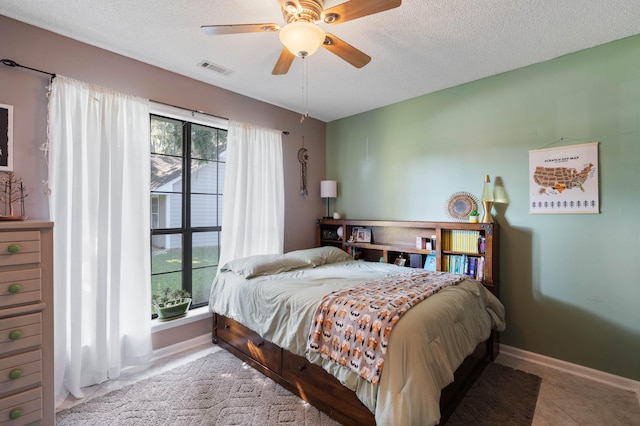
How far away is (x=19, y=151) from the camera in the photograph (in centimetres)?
200

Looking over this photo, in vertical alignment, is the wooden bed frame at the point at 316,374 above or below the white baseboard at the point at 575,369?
above

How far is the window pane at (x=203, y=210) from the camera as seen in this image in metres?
3.05

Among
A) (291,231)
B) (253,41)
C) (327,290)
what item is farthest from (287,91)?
(327,290)

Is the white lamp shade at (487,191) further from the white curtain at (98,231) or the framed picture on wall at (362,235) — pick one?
the white curtain at (98,231)

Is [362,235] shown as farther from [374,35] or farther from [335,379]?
[374,35]

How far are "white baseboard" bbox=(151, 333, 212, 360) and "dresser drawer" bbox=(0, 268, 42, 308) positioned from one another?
1268mm

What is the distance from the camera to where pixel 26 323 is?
1562mm

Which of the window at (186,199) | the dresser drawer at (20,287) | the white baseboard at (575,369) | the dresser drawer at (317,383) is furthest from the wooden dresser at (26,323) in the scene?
the white baseboard at (575,369)

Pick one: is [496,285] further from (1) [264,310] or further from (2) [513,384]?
(1) [264,310]

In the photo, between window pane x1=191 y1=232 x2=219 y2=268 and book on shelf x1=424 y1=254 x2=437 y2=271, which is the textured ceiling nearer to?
window pane x1=191 y1=232 x2=219 y2=268

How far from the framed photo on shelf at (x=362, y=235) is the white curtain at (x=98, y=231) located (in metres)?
2.26

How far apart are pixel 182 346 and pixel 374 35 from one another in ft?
10.4

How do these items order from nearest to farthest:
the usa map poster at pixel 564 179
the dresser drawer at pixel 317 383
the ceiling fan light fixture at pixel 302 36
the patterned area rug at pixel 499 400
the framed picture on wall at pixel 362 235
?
→ the ceiling fan light fixture at pixel 302 36
the dresser drawer at pixel 317 383
the patterned area rug at pixel 499 400
the usa map poster at pixel 564 179
the framed picture on wall at pixel 362 235

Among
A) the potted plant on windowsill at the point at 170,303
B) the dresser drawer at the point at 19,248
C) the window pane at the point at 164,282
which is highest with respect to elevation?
the dresser drawer at the point at 19,248
